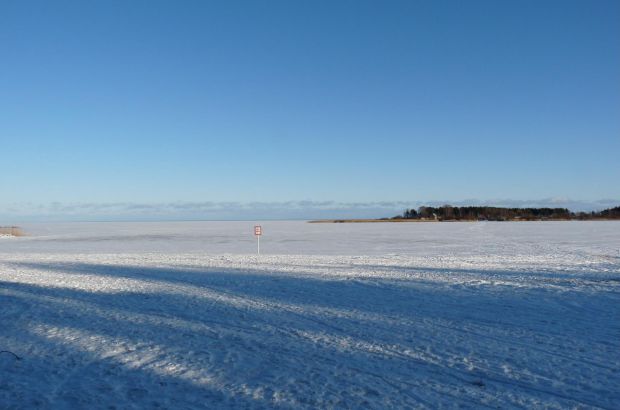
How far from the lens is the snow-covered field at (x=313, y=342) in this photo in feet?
16.7

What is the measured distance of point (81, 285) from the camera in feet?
41.4

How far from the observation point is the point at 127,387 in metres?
5.33

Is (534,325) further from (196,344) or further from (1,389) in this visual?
(1,389)

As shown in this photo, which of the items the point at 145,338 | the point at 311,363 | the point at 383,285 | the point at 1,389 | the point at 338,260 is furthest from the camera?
the point at 338,260

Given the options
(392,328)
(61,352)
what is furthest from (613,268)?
(61,352)

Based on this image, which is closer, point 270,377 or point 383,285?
point 270,377

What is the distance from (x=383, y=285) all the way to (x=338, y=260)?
6.90 metres

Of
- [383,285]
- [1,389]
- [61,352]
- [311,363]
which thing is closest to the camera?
[1,389]

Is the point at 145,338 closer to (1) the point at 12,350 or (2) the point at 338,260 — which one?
(1) the point at 12,350

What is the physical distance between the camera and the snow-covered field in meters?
5.08

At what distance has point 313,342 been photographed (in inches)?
274

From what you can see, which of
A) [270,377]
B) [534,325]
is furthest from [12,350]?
[534,325]

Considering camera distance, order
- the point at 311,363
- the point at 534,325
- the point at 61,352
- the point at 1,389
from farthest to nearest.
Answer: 1. the point at 534,325
2. the point at 61,352
3. the point at 311,363
4. the point at 1,389

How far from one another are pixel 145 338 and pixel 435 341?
14.5ft
